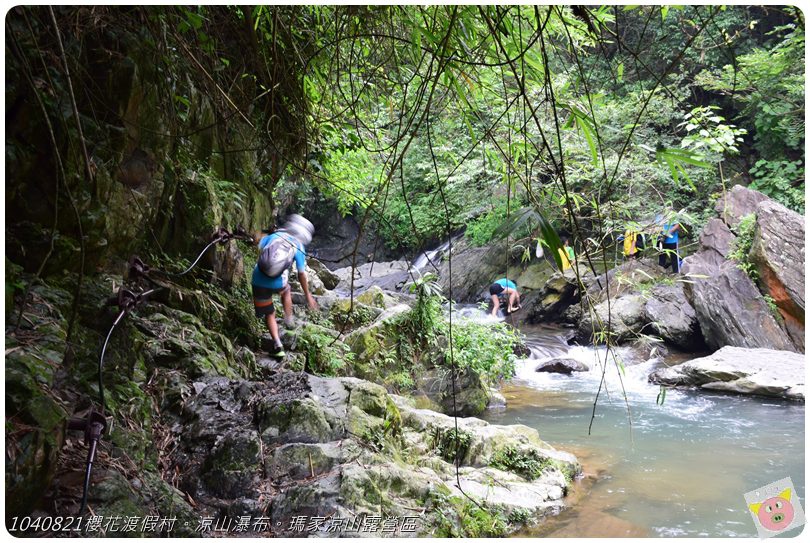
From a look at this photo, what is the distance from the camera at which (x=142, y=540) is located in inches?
77.1

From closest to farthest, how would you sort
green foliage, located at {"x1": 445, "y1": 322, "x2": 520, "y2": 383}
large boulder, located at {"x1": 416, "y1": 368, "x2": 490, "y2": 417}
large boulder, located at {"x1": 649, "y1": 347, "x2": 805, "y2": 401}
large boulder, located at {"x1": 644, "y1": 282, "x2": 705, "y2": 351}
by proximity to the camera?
large boulder, located at {"x1": 416, "y1": 368, "x2": 490, "y2": 417}, green foliage, located at {"x1": 445, "y1": 322, "x2": 520, "y2": 383}, large boulder, located at {"x1": 649, "y1": 347, "x2": 805, "y2": 401}, large boulder, located at {"x1": 644, "y1": 282, "x2": 705, "y2": 351}

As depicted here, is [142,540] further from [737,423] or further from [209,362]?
[737,423]

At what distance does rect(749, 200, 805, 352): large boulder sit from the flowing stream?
7.57ft

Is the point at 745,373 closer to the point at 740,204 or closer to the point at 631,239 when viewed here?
the point at 740,204

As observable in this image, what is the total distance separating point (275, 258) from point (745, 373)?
24.6 feet

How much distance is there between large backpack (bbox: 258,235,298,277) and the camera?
14.8ft

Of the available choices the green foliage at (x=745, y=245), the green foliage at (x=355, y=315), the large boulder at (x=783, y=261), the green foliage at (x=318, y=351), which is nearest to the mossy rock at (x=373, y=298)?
the green foliage at (x=355, y=315)

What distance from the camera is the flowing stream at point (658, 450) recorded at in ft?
13.4

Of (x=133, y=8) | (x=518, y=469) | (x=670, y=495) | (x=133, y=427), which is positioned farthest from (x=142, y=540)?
(x=670, y=495)

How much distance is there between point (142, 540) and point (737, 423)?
7.25 meters

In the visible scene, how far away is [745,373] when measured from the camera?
8062 millimetres

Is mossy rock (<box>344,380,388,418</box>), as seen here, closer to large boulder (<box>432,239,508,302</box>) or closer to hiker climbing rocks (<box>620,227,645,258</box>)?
hiker climbing rocks (<box>620,227,645,258</box>)

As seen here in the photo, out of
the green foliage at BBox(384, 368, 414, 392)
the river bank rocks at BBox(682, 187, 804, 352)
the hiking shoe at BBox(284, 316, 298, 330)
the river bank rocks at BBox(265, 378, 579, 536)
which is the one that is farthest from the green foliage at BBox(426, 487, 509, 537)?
the river bank rocks at BBox(682, 187, 804, 352)

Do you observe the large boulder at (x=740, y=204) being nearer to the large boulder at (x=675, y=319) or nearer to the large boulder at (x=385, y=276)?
the large boulder at (x=675, y=319)
